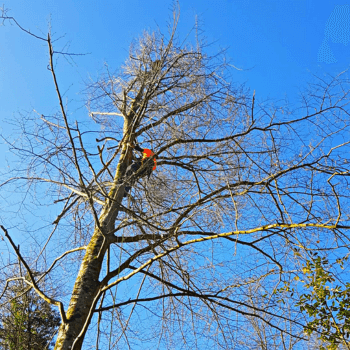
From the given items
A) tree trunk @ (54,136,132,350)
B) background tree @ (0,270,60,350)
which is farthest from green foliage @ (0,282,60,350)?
tree trunk @ (54,136,132,350)

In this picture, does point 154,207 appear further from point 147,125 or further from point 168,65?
point 168,65

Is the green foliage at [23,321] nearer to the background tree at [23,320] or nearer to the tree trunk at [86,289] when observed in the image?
the background tree at [23,320]

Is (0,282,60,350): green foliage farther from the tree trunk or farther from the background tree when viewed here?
the tree trunk

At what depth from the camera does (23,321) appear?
497 cm

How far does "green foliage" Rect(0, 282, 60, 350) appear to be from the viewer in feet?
15.8

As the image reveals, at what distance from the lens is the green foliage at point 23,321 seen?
15.8 feet

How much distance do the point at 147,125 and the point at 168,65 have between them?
2.31ft

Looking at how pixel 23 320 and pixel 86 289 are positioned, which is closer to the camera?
pixel 86 289

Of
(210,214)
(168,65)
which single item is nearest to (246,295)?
(210,214)

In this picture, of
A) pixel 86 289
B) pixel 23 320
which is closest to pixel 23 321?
pixel 23 320

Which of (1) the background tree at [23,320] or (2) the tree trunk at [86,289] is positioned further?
(1) the background tree at [23,320]

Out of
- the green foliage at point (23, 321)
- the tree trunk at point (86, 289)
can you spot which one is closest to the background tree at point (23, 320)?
the green foliage at point (23, 321)

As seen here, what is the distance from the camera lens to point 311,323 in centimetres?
334

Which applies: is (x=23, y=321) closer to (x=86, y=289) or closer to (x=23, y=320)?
(x=23, y=320)
